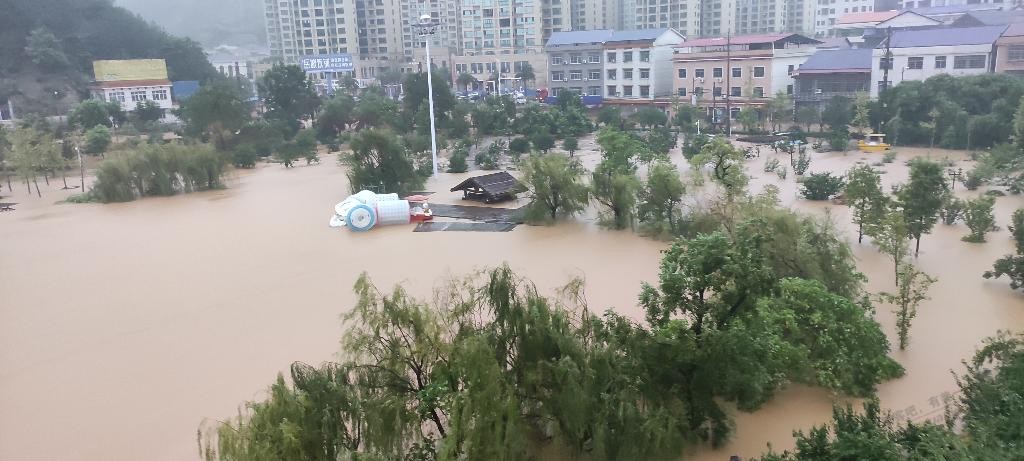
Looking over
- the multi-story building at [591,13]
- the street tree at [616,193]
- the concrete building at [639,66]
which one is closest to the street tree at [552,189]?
the street tree at [616,193]

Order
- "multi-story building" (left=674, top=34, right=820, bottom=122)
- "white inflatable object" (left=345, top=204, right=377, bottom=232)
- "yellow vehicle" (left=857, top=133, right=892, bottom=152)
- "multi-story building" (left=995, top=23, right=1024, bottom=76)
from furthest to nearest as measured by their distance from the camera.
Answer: "multi-story building" (left=674, top=34, right=820, bottom=122)
"multi-story building" (left=995, top=23, right=1024, bottom=76)
"yellow vehicle" (left=857, top=133, right=892, bottom=152)
"white inflatable object" (left=345, top=204, right=377, bottom=232)

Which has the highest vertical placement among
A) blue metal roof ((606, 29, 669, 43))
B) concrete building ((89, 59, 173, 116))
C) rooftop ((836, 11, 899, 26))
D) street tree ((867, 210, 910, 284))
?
rooftop ((836, 11, 899, 26))

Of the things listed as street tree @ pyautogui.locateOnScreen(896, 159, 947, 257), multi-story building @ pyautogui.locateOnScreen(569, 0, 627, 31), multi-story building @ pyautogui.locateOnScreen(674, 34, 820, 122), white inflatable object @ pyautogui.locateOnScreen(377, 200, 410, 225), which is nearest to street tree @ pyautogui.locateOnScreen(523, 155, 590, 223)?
white inflatable object @ pyautogui.locateOnScreen(377, 200, 410, 225)

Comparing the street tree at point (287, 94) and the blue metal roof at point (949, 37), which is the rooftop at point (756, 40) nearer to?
the blue metal roof at point (949, 37)

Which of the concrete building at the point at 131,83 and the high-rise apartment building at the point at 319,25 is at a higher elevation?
the high-rise apartment building at the point at 319,25

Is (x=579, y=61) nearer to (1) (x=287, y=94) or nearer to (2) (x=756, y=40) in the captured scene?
(2) (x=756, y=40)

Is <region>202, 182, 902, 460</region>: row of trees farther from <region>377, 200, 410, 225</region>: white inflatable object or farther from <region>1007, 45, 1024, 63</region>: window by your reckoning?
<region>1007, 45, 1024, 63</region>: window

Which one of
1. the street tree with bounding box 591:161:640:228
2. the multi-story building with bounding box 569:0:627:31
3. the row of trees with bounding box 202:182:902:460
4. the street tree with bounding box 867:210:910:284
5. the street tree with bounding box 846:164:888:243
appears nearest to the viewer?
the row of trees with bounding box 202:182:902:460
